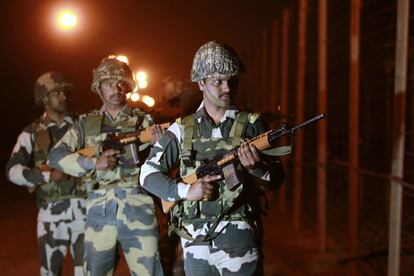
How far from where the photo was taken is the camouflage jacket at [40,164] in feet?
18.3

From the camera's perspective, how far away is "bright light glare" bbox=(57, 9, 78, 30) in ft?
34.0

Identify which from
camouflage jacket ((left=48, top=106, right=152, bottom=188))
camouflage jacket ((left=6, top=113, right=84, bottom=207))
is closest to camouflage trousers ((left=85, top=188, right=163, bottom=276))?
camouflage jacket ((left=48, top=106, right=152, bottom=188))

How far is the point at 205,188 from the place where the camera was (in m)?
3.38

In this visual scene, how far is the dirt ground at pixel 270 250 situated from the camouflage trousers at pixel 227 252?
3.74m

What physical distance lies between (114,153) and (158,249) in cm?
90

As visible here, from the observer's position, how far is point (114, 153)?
4.61 meters

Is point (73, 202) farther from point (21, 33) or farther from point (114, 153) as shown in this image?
point (21, 33)

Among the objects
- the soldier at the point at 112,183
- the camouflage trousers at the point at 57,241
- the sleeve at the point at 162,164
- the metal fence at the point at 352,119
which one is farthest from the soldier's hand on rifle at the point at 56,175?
the metal fence at the point at 352,119

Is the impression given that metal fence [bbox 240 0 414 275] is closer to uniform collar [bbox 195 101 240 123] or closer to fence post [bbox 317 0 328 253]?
fence post [bbox 317 0 328 253]

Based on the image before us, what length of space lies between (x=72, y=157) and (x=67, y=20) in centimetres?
626

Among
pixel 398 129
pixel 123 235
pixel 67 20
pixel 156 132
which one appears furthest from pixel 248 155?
pixel 67 20

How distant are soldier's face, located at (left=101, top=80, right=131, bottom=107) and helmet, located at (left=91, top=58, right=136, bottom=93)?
0.15 feet

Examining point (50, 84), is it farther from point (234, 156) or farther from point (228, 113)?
point (234, 156)

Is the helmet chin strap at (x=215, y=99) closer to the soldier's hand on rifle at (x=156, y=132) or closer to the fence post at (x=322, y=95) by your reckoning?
the soldier's hand on rifle at (x=156, y=132)
